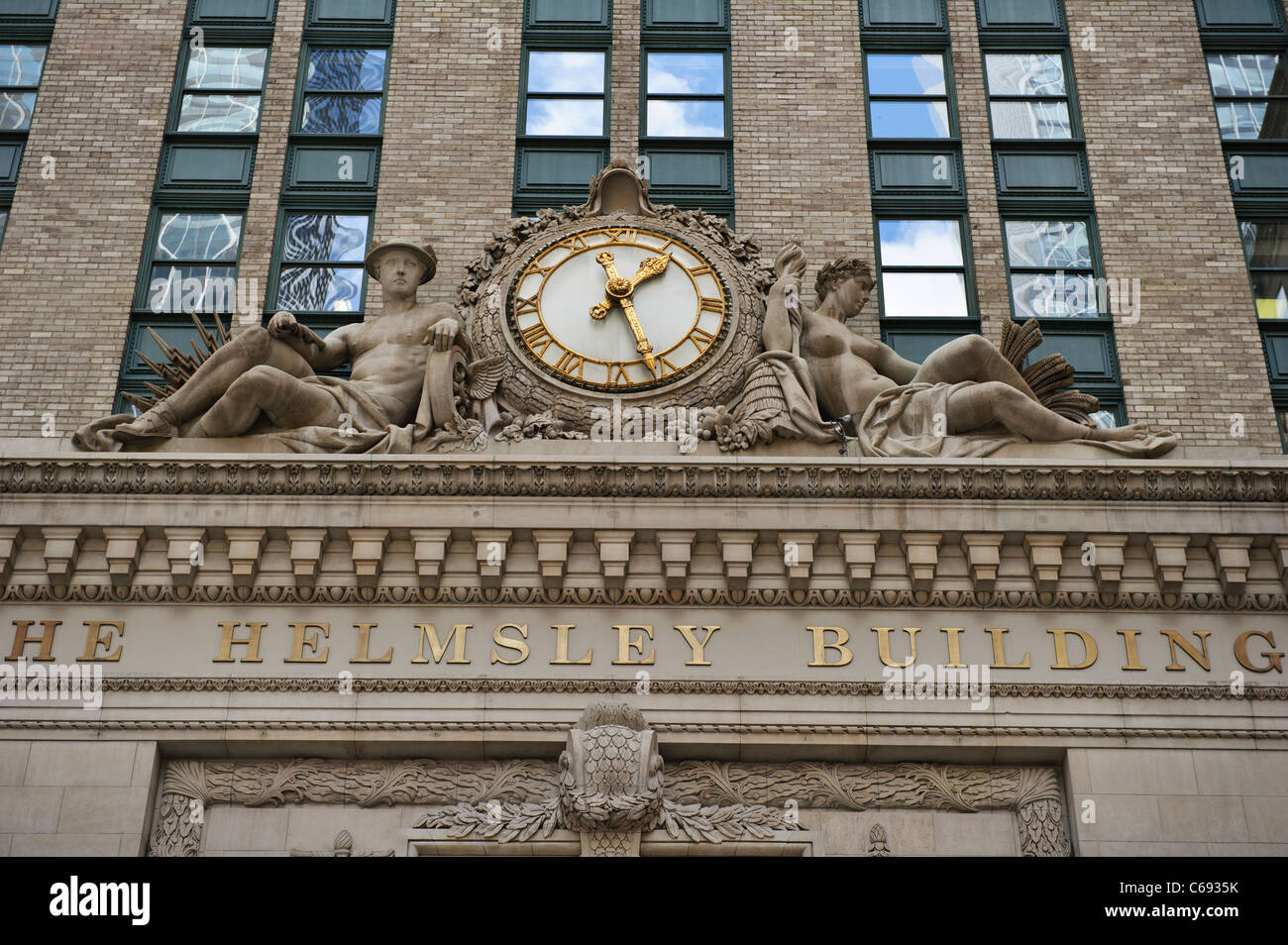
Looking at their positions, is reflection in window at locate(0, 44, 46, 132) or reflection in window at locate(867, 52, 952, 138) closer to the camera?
reflection in window at locate(0, 44, 46, 132)

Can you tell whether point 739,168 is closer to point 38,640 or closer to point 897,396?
point 897,396

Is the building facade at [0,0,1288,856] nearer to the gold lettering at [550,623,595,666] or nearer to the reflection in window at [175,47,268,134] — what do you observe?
the gold lettering at [550,623,595,666]

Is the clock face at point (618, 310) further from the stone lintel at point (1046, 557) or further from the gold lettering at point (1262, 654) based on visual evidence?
the gold lettering at point (1262, 654)

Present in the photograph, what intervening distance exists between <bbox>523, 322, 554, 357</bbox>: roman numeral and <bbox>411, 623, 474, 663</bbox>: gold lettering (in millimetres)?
3349

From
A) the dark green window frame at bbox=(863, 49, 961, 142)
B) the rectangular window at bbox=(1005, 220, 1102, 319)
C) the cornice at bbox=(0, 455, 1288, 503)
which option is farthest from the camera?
the dark green window frame at bbox=(863, 49, 961, 142)

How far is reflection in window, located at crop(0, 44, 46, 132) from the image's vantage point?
21391 millimetres

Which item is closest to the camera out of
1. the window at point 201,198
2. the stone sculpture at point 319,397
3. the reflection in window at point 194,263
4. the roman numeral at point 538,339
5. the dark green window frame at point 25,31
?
the stone sculpture at point 319,397

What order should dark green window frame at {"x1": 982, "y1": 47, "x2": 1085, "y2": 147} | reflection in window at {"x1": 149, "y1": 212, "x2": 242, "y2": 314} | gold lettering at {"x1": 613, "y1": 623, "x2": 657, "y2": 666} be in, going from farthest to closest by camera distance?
dark green window frame at {"x1": 982, "y1": 47, "x2": 1085, "y2": 147} → reflection in window at {"x1": 149, "y1": 212, "x2": 242, "y2": 314} → gold lettering at {"x1": 613, "y1": 623, "x2": 657, "y2": 666}

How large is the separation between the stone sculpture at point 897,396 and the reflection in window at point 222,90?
25.2 ft


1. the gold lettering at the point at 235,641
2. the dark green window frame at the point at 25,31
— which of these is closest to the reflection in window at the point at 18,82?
the dark green window frame at the point at 25,31

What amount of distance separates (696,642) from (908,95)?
30.2 ft

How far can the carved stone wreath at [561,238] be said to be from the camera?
17.7 meters

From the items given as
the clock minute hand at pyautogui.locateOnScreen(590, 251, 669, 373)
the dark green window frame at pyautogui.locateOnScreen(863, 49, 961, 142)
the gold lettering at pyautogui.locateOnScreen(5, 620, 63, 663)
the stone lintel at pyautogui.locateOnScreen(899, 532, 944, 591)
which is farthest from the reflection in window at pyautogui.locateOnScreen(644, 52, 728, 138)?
the gold lettering at pyautogui.locateOnScreen(5, 620, 63, 663)

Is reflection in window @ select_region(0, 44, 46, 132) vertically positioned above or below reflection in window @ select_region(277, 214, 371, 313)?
above
